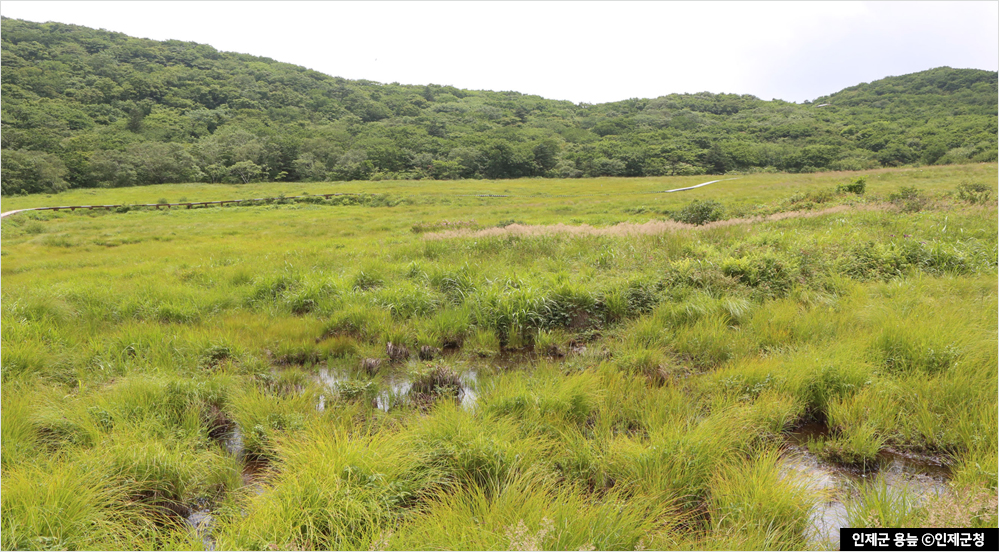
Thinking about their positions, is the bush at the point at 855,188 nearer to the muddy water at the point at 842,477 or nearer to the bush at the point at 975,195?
the bush at the point at 975,195

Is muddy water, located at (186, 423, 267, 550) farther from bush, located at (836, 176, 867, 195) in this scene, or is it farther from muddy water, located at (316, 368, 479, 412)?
bush, located at (836, 176, 867, 195)

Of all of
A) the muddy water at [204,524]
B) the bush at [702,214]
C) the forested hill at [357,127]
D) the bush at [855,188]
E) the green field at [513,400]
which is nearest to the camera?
the green field at [513,400]

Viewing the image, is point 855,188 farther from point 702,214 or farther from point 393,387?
point 393,387

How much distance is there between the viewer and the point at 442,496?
126 inches

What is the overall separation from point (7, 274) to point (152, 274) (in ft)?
20.9

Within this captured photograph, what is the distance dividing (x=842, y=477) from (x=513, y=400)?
3049 millimetres

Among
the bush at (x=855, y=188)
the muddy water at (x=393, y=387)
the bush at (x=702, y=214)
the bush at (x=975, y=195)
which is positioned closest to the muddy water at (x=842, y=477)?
the muddy water at (x=393, y=387)

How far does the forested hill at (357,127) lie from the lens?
77438 millimetres

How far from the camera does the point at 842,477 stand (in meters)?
3.75

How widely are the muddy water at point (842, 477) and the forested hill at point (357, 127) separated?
274 ft

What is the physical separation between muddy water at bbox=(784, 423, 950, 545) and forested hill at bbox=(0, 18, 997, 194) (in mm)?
83648

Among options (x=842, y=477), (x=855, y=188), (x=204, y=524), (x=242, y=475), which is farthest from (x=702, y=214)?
(x=204, y=524)

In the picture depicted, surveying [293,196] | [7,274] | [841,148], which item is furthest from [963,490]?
[841,148]

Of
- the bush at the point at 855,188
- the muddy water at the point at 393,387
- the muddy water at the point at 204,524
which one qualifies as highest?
the bush at the point at 855,188
